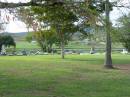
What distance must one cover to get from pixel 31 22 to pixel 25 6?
1.36m

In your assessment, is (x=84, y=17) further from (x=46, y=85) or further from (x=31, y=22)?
(x=46, y=85)

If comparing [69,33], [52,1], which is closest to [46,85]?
[52,1]

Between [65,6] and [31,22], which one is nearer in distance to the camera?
[31,22]

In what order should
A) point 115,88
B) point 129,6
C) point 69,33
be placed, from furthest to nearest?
point 69,33 → point 129,6 → point 115,88

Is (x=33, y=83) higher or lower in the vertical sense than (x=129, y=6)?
lower

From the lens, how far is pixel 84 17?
15.1 meters

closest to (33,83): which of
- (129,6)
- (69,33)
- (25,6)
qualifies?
(25,6)

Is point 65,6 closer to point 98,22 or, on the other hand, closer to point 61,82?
point 98,22

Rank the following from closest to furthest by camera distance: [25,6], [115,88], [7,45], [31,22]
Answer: [31,22] < [25,6] < [115,88] < [7,45]

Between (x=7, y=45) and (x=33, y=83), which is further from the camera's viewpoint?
(x=7, y=45)

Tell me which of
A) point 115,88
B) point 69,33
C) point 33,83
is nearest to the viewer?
point 115,88

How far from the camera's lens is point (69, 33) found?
5078 cm

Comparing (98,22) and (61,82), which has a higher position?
(98,22)

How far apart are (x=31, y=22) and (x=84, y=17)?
5.97 ft
